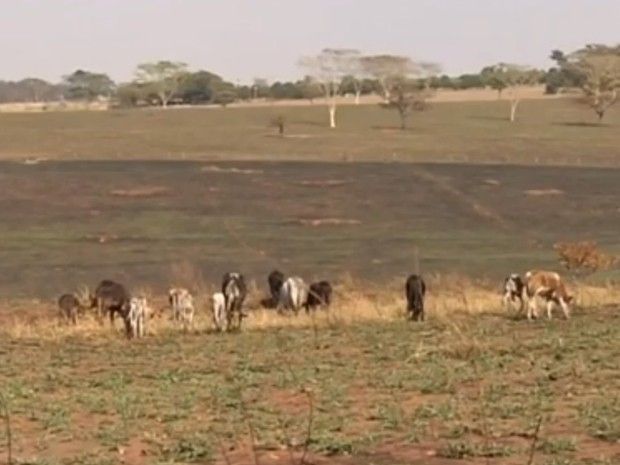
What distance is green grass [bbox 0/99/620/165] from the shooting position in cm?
7875

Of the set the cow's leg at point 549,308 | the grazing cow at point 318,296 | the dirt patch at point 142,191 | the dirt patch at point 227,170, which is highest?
the cow's leg at point 549,308

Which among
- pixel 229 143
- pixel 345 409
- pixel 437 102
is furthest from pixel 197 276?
pixel 437 102

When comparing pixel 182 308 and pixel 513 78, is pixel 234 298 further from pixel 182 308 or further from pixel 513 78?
pixel 513 78

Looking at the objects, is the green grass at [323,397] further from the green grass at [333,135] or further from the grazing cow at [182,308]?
the green grass at [333,135]

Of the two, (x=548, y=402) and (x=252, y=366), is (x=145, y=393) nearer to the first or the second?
(x=252, y=366)

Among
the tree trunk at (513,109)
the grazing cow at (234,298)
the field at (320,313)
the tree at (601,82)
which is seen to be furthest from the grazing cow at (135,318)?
the tree at (601,82)

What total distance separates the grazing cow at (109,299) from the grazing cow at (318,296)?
10.9 ft

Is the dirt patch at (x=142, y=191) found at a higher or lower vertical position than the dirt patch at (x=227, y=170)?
lower

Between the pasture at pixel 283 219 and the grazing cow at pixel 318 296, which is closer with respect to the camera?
the grazing cow at pixel 318 296

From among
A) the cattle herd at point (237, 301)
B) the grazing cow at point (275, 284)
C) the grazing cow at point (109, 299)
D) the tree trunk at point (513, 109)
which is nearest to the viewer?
the cattle herd at point (237, 301)

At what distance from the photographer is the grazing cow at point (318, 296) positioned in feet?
82.1

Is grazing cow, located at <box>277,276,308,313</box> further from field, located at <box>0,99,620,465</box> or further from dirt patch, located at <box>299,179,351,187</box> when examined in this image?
dirt patch, located at <box>299,179,351,187</box>

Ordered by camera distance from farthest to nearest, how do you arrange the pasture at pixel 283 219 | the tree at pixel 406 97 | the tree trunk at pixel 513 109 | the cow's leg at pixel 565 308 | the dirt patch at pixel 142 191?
the tree trunk at pixel 513 109, the tree at pixel 406 97, the dirt patch at pixel 142 191, the pasture at pixel 283 219, the cow's leg at pixel 565 308

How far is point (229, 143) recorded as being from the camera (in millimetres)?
87938
